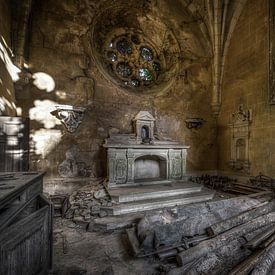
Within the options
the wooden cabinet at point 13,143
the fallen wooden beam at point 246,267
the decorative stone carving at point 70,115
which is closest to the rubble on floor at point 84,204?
the wooden cabinet at point 13,143

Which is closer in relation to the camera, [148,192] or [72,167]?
[148,192]

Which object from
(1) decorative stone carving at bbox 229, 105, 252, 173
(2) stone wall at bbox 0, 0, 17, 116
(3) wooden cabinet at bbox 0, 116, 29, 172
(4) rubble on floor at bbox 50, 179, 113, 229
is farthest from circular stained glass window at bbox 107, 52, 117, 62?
(1) decorative stone carving at bbox 229, 105, 252, 173

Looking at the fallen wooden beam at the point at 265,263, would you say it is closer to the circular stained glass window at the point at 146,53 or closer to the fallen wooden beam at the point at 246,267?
the fallen wooden beam at the point at 246,267

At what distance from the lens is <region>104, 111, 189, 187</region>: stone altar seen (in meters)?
5.94

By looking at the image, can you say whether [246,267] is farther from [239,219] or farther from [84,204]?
[84,204]

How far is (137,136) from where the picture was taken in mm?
6965

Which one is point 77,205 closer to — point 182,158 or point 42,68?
point 182,158

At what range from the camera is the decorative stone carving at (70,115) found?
5.93 meters

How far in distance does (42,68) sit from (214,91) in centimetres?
729

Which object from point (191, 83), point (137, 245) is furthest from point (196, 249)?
point (191, 83)

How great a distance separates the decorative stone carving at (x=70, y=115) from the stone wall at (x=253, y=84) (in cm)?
642

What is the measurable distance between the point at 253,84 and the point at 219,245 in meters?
6.40

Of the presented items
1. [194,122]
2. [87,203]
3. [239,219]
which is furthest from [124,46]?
[239,219]

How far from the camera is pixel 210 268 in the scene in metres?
2.74
